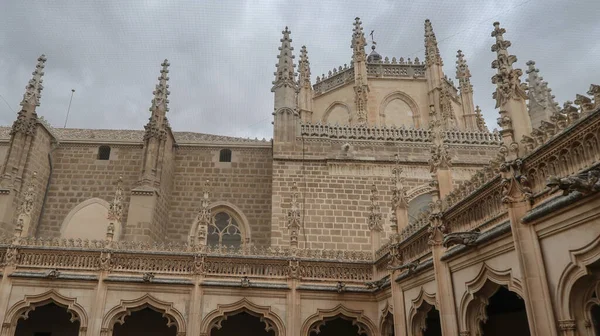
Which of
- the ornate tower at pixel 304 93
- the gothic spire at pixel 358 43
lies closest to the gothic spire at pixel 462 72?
the gothic spire at pixel 358 43

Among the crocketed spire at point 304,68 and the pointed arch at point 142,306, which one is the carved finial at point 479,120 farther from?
the pointed arch at point 142,306

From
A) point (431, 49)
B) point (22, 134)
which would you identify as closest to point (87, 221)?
point (22, 134)

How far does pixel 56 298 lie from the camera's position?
13312 mm

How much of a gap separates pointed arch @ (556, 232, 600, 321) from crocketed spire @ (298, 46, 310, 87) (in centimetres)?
2839

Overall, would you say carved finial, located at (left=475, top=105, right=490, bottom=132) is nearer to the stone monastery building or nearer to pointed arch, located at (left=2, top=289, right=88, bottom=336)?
the stone monastery building

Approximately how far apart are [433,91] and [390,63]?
461 cm

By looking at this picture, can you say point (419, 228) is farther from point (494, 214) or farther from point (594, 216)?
point (594, 216)

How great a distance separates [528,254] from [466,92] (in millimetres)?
27166

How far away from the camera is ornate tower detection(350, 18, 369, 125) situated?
94.8 ft

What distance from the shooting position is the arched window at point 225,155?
2292 centimetres

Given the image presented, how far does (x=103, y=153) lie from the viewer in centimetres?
2262

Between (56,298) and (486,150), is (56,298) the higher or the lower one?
the lower one

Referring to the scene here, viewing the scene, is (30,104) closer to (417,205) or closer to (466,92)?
(417,205)

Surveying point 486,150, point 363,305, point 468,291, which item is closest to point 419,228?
point 468,291
